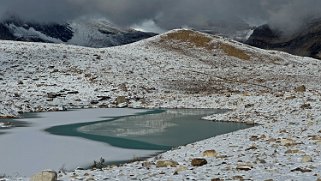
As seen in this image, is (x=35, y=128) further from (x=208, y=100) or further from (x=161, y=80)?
(x=161, y=80)

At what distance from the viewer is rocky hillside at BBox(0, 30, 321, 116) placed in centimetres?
5475

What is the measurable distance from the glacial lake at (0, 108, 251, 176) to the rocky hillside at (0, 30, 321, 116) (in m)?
10.4

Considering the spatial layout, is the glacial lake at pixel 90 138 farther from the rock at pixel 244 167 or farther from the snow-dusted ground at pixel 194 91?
the rock at pixel 244 167

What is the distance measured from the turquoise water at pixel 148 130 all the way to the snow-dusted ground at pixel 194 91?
269 cm

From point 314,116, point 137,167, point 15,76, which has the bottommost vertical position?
point 137,167

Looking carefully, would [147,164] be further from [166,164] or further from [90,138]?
[90,138]

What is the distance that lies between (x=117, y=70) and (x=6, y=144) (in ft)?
162

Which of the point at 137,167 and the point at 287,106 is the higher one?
the point at 287,106

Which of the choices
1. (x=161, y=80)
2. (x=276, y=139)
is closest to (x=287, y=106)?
(x=276, y=139)

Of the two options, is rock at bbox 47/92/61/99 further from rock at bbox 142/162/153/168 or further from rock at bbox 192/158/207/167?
rock at bbox 192/158/207/167

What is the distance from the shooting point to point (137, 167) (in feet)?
51.3

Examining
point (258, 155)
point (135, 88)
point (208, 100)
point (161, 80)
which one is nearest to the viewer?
point (258, 155)

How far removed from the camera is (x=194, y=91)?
6650 cm

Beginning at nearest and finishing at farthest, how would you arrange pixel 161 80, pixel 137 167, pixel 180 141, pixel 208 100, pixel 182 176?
pixel 182 176, pixel 137 167, pixel 180 141, pixel 208 100, pixel 161 80
